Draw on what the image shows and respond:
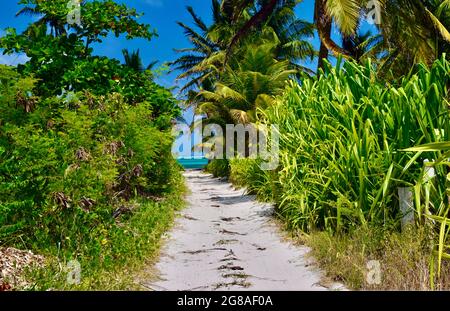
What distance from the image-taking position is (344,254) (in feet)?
15.0

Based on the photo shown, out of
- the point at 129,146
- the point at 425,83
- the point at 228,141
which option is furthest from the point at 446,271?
the point at 228,141

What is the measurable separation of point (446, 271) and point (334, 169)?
1.85m

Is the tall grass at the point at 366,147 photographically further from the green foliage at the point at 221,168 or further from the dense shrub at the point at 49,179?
the green foliage at the point at 221,168

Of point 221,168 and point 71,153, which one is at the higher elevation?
point 71,153

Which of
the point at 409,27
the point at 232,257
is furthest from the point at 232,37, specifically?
the point at 232,257

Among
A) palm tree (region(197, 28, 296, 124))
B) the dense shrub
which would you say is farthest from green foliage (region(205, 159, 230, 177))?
the dense shrub

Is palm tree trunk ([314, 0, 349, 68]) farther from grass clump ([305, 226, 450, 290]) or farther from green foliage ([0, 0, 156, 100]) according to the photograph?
grass clump ([305, 226, 450, 290])

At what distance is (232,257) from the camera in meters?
5.37

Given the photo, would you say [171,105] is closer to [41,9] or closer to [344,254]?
[41,9]

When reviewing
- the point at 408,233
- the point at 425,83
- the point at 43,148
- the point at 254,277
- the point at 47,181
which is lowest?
the point at 254,277

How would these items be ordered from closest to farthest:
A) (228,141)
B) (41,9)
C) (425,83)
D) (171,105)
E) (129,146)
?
(425,83), (41,9), (129,146), (171,105), (228,141)

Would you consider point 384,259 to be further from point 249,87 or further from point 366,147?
point 249,87

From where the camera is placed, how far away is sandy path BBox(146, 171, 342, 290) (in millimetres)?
4391

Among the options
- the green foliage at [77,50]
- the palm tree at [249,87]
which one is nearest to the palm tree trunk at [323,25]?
the palm tree at [249,87]
